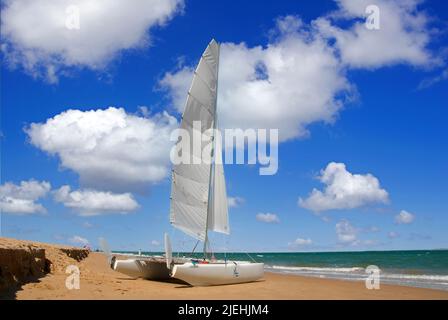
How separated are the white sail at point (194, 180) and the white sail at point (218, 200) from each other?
2.59 ft

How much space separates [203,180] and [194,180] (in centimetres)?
52

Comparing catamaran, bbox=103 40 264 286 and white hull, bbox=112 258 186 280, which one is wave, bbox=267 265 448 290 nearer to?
catamaran, bbox=103 40 264 286

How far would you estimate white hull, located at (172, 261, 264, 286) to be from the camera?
736 inches

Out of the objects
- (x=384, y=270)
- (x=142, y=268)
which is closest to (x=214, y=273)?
(x=142, y=268)

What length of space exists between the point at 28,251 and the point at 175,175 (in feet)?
30.7

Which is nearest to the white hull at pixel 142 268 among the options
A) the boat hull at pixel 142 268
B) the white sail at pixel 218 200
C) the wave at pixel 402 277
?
the boat hull at pixel 142 268

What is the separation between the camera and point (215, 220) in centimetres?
2450

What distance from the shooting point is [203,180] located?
24.0 metres

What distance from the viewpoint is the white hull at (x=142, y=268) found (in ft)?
71.9

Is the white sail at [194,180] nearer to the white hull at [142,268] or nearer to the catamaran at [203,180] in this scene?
the catamaran at [203,180]
